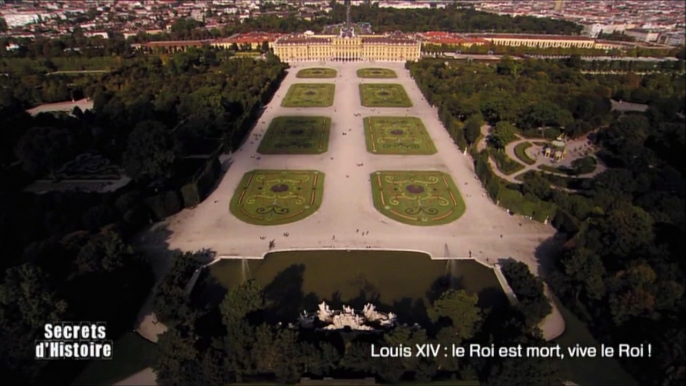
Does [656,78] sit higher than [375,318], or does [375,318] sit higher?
[656,78]

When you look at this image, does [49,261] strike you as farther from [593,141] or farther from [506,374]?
[593,141]

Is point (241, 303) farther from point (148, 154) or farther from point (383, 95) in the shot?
point (383, 95)

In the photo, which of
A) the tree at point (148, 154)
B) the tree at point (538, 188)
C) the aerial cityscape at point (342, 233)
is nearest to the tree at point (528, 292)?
the aerial cityscape at point (342, 233)

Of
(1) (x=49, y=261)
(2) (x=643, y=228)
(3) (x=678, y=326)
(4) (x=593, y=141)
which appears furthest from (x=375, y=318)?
(4) (x=593, y=141)

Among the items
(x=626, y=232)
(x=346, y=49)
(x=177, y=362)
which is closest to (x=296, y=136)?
(x=177, y=362)

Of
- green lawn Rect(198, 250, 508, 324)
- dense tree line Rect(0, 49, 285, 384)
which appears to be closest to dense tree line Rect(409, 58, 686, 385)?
green lawn Rect(198, 250, 508, 324)

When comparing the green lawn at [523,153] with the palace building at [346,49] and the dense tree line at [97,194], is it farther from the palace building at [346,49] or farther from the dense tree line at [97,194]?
the palace building at [346,49]
